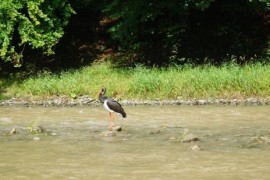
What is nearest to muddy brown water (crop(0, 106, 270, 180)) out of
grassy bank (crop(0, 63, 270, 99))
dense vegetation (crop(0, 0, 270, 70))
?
grassy bank (crop(0, 63, 270, 99))

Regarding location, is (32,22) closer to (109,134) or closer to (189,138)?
(109,134)

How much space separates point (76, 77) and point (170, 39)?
609 centimetres

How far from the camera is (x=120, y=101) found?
72.4 feet

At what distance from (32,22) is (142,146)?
1530 centimetres

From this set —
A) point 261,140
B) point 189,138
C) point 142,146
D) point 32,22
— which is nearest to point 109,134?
point 142,146

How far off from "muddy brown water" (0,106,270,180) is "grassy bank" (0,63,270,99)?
220 centimetres

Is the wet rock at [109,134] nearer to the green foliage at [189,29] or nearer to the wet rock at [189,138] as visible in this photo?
the wet rock at [189,138]

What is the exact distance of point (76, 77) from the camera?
25.2 metres

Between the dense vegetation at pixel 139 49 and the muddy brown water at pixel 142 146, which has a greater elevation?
the dense vegetation at pixel 139 49

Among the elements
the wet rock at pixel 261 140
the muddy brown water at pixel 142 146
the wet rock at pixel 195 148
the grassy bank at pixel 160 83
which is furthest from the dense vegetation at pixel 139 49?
the wet rock at pixel 195 148

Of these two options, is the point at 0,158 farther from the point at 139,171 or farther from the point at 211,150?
the point at 211,150

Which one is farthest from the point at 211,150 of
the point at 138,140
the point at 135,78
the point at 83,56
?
the point at 83,56

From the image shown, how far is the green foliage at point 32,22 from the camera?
24.8 m

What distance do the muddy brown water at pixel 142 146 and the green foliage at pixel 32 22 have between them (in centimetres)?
678
